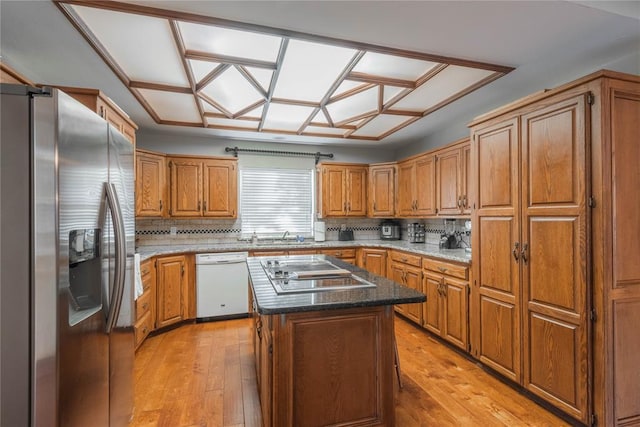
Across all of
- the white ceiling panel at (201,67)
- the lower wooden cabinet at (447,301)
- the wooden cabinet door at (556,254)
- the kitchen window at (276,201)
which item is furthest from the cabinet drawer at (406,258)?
the white ceiling panel at (201,67)

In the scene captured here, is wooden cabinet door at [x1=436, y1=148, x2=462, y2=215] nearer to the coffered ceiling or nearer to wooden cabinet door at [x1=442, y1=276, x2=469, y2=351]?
the coffered ceiling

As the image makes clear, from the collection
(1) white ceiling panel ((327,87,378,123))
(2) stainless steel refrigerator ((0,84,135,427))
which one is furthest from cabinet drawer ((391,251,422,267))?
(2) stainless steel refrigerator ((0,84,135,427))

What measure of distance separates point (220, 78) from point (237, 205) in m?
2.27

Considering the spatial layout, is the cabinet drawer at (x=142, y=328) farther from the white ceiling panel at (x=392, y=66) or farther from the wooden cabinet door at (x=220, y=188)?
the white ceiling panel at (x=392, y=66)

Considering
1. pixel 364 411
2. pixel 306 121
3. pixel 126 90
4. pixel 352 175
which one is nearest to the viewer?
pixel 364 411

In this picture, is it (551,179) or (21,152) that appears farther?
(551,179)

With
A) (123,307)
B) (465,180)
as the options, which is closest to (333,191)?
(465,180)

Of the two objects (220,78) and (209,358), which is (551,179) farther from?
(209,358)

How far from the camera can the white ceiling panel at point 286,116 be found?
3264mm

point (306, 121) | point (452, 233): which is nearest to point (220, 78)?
point (306, 121)

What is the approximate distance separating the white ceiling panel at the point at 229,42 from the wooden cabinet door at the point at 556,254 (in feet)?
6.30

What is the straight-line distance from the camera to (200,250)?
3811mm

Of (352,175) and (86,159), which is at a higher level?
(352,175)

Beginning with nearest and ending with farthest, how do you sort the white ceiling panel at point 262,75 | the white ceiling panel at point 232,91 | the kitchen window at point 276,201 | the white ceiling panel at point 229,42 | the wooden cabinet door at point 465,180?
the white ceiling panel at point 229,42 < the white ceiling panel at point 262,75 < the white ceiling panel at point 232,91 < the wooden cabinet door at point 465,180 < the kitchen window at point 276,201
